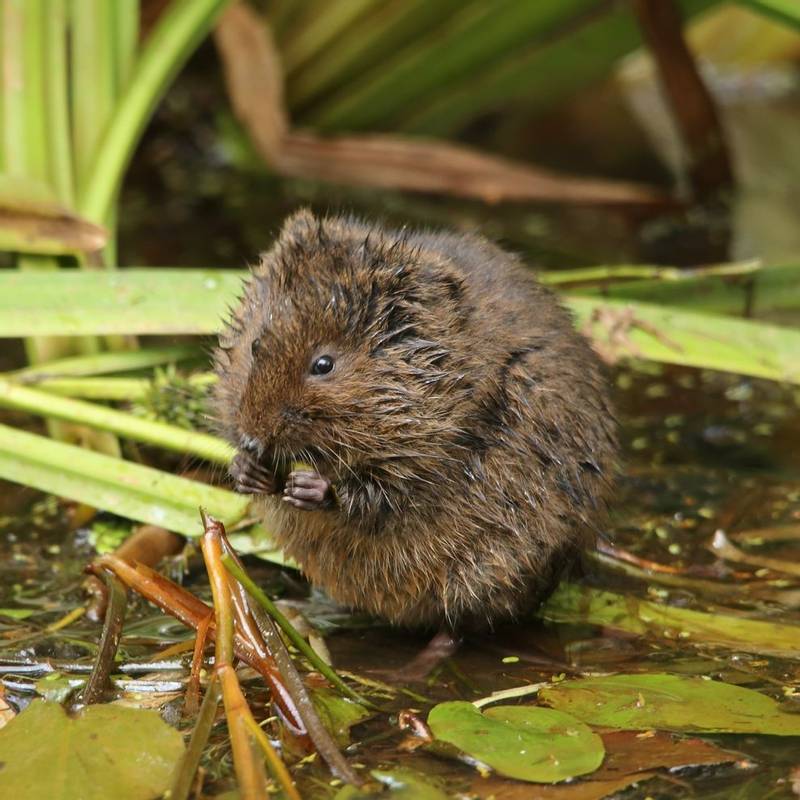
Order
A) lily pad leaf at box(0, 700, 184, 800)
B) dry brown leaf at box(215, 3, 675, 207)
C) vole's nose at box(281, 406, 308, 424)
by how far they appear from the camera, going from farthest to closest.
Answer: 1. dry brown leaf at box(215, 3, 675, 207)
2. vole's nose at box(281, 406, 308, 424)
3. lily pad leaf at box(0, 700, 184, 800)

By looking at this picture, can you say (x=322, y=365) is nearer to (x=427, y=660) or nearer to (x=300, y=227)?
(x=300, y=227)

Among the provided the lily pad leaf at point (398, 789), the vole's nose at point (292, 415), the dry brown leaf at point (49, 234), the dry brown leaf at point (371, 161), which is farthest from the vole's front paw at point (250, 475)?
the dry brown leaf at point (371, 161)

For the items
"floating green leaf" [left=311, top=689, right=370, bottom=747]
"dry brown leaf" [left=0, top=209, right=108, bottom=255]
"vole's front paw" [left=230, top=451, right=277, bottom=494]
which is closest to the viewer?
Answer: "floating green leaf" [left=311, top=689, right=370, bottom=747]

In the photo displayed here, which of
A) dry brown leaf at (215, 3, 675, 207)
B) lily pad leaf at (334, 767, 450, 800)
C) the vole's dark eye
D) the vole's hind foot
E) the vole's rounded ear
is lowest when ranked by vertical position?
lily pad leaf at (334, 767, 450, 800)

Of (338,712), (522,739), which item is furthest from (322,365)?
(522,739)

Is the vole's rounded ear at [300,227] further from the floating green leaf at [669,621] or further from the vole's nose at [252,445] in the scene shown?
the floating green leaf at [669,621]

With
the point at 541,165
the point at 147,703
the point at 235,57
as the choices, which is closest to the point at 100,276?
the point at 147,703

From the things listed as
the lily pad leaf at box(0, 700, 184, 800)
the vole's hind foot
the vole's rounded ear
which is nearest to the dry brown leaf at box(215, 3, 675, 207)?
the vole's rounded ear

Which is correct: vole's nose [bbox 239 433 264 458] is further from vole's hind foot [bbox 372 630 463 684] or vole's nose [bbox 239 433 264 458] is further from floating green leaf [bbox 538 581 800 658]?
floating green leaf [bbox 538 581 800 658]
